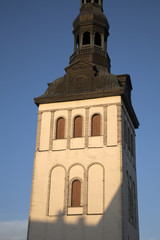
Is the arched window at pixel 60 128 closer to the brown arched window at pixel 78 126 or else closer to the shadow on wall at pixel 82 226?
the brown arched window at pixel 78 126

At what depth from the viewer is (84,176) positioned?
2775 cm

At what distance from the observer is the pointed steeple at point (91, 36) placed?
33875 millimetres

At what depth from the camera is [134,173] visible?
107ft

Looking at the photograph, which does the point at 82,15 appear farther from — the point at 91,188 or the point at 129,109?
the point at 91,188

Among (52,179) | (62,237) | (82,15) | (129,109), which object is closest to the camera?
(62,237)

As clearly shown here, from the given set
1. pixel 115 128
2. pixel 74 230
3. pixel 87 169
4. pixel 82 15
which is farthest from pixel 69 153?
pixel 82 15

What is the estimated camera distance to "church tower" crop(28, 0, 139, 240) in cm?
2636

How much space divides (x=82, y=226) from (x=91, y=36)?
55.8 feet

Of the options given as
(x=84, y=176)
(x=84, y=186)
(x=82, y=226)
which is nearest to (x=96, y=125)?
(x=84, y=176)

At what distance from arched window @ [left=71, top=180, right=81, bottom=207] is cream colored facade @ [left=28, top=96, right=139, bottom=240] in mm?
257

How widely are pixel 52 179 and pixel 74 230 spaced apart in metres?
4.18

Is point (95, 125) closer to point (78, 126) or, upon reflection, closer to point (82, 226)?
point (78, 126)

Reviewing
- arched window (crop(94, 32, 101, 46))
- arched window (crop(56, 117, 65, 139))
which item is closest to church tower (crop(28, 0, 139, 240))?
arched window (crop(56, 117, 65, 139))

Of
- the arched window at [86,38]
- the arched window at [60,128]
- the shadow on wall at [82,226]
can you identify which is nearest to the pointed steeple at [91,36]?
the arched window at [86,38]
